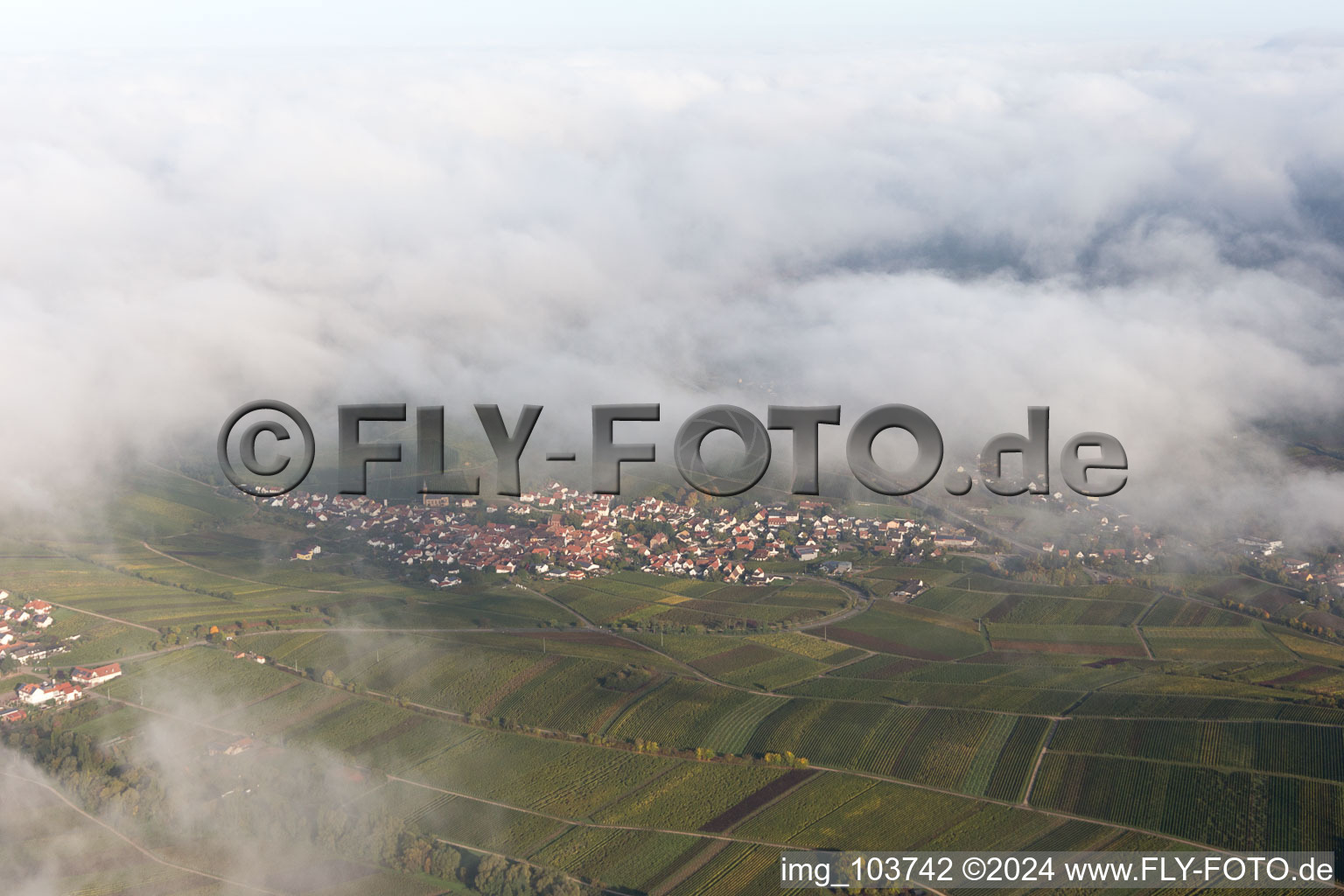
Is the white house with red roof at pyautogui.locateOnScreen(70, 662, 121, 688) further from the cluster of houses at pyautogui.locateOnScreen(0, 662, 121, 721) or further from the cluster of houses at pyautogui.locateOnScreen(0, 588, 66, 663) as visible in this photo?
the cluster of houses at pyautogui.locateOnScreen(0, 588, 66, 663)

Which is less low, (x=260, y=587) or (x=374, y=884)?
(x=260, y=587)

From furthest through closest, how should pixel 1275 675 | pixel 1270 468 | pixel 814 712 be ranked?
pixel 1270 468 < pixel 1275 675 < pixel 814 712

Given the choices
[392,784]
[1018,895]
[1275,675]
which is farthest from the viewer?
[1275,675]

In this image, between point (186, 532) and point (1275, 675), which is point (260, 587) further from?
point (1275, 675)

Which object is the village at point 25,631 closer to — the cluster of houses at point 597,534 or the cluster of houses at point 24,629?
the cluster of houses at point 24,629

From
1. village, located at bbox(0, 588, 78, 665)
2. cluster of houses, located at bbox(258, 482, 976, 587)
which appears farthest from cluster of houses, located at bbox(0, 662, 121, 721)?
cluster of houses, located at bbox(258, 482, 976, 587)

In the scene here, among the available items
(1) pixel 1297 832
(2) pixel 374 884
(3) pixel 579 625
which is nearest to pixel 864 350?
(3) pixel 579 625

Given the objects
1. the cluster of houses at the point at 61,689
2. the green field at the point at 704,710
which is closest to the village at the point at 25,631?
the green field at the point at 704,710
